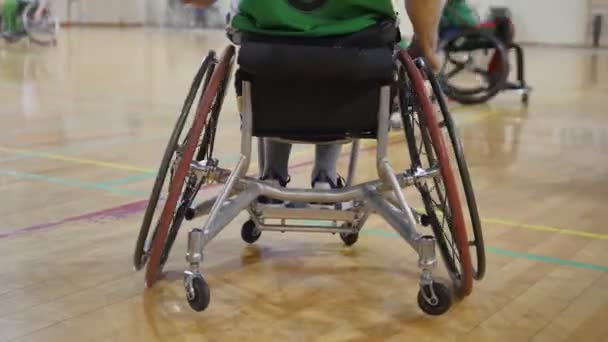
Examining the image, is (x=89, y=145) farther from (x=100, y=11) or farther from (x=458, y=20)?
(x=100, y=11)

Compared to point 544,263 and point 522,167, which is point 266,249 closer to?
point 544,263

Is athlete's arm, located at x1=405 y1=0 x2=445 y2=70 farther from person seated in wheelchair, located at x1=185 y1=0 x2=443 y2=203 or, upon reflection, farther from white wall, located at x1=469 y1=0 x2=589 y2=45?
white wall, located at x1=469 y1=0 x2=589 y2=45

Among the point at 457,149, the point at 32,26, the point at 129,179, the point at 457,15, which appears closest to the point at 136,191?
the point at 129,179

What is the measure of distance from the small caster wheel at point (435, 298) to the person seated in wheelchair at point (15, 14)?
961 centimetres

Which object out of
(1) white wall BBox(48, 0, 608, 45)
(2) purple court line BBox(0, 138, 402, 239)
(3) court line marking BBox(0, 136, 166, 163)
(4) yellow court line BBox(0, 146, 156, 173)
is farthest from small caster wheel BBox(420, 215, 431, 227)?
(1) white wall BBox(48, 0, 608, 45)

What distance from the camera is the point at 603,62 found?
10273mm

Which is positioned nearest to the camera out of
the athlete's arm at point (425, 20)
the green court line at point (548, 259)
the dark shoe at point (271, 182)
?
the athlete's arm at point (425, 20)

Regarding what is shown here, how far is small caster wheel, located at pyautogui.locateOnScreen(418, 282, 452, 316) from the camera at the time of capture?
1.81m

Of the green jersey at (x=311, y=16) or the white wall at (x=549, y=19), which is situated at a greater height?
the green jersey at (x=311, y=16)

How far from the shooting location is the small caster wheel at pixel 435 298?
1.81 m

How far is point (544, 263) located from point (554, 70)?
277 inches

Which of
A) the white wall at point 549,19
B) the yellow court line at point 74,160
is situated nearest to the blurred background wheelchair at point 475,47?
the yellow court line at point 74,160

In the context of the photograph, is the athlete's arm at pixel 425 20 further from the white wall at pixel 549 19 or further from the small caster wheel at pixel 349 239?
the white wall at pixel 549 19

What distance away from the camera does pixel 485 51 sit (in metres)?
5.91
